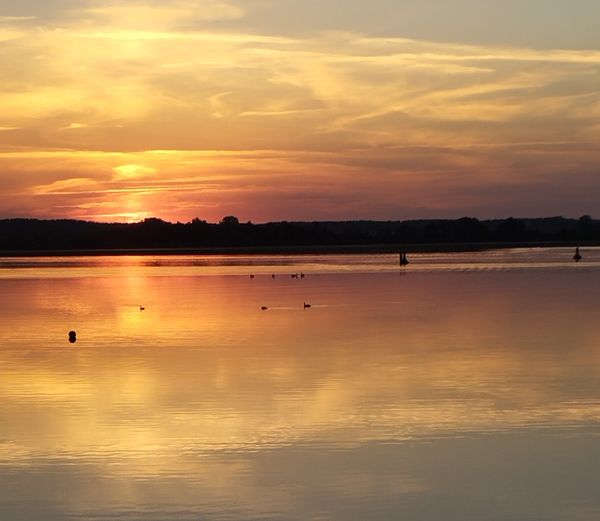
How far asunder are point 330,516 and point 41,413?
6.48m

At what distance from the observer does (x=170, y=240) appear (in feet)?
523

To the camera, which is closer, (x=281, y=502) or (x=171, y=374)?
(x=281, y=502)

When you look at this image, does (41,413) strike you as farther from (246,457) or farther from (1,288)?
(1,288)

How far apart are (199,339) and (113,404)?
29.5 feet

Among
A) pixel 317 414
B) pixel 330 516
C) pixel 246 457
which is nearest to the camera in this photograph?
pixel 330 516

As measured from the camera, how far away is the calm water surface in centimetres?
1088

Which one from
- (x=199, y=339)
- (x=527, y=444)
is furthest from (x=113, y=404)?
(x=199, y=339)

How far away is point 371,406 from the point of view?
50.8 feet

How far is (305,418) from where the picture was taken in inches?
579

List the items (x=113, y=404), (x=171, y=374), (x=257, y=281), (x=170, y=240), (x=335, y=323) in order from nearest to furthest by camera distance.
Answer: (x=113, y=404) < (x=171, y=374) < (x=335, y=323) < (x=257, y=281) < (x=170, y=240)

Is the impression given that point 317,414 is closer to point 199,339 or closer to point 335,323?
point 199,339

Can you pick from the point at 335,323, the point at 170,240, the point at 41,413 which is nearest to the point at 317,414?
the point at 41,413

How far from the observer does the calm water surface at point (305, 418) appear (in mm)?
10875

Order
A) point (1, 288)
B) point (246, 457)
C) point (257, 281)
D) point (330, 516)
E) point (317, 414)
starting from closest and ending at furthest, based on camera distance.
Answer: point (330, 516) → point (246, 457) → point (317, 414) → point (1, 288) → point (257, 281)
